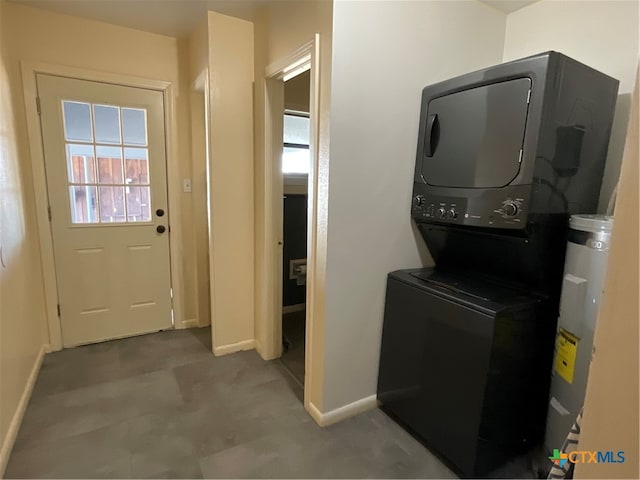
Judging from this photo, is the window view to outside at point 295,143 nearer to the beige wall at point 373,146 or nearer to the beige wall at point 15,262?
the beige wall at point 373,146

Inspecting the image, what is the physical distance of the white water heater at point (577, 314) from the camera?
1331 millimetres

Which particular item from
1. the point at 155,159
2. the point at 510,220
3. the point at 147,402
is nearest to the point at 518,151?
the point at 510,220

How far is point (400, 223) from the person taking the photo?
73.8 inches

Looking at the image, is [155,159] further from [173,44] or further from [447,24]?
[447,24]

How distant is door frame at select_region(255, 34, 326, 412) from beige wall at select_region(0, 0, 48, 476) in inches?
53.9

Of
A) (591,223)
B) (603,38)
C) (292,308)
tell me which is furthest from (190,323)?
(603,38)

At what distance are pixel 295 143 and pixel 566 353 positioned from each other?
8.53ft

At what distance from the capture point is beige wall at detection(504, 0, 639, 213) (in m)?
1.61

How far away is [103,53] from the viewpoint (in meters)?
2.46

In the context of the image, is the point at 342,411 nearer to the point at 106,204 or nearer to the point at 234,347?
the point at 234,347

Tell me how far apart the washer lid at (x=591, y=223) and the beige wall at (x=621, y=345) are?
978mm

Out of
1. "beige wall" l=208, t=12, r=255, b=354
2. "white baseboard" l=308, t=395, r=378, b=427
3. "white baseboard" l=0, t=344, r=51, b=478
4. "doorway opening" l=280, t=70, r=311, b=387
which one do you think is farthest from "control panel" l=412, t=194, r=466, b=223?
"white baseboard" l=0, t=344, r=51, b=478

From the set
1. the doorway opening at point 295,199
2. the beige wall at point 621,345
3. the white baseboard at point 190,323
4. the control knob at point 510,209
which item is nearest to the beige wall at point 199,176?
the white baseboard at point 190,323

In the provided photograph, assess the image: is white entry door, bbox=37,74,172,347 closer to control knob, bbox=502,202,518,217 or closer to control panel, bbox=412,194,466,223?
control panel, bbox=412,194,466,223
